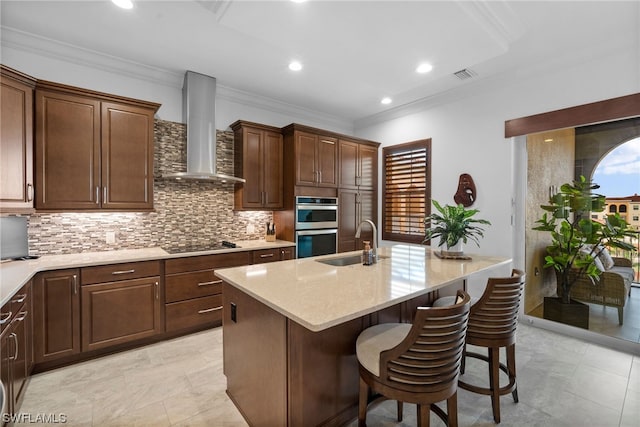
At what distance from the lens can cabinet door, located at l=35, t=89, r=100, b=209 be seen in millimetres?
2547

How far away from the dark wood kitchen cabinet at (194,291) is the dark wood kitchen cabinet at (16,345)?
1.02 m

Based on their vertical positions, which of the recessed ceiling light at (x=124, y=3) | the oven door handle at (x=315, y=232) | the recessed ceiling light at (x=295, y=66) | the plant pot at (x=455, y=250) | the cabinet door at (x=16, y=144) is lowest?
the plant pot at (x=455, y=250)

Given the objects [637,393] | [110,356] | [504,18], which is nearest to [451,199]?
[504,18]

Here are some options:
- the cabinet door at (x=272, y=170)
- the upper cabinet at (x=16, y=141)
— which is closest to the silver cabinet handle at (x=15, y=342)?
the upper cabinet at (x=16, y=141)

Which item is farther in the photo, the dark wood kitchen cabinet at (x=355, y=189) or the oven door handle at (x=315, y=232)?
the dark wood kitchen cabinet at (x=355, y=189)

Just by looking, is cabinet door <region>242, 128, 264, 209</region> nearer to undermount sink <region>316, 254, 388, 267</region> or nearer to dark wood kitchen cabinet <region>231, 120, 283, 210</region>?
dark wood kitchen cabinet <region>231, 120, 283, 210</region>

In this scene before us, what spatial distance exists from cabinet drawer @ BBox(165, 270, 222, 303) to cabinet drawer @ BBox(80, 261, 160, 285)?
0.18 metres

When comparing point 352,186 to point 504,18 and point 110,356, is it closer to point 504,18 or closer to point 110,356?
point 504,18

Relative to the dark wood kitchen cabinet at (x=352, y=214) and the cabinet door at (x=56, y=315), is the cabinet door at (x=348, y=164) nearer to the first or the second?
the dark wood kitchen cabinet at (x=352, y=214)

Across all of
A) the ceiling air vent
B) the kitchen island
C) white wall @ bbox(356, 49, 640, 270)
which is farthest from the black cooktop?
the ceiling air vent

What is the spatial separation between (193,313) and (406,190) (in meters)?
3.48

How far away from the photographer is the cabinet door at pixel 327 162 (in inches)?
167

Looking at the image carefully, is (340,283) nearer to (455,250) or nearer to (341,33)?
(455,250)

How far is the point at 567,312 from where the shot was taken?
3.27 m
